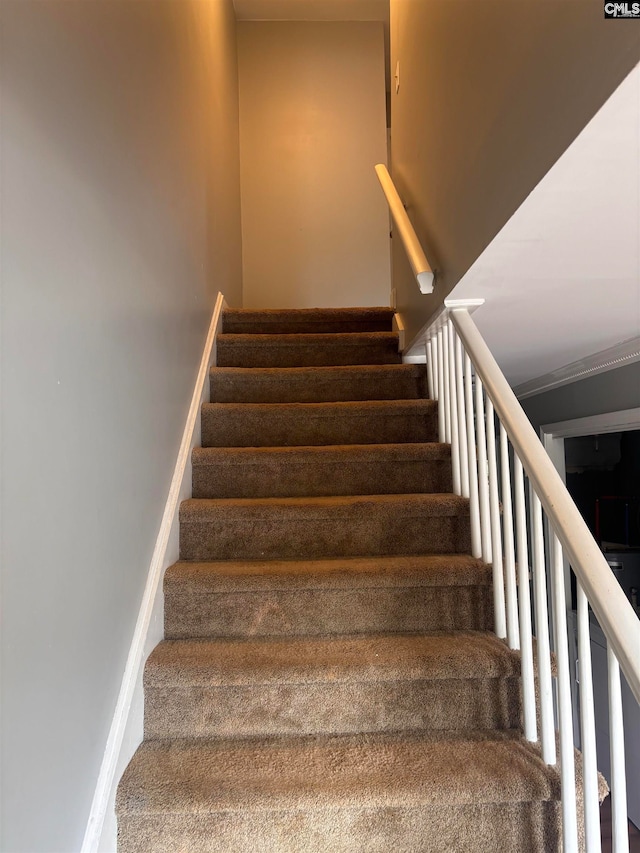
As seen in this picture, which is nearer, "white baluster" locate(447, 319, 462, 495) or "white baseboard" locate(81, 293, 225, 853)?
"white baseboard" locate(81, 293, 225, 853)

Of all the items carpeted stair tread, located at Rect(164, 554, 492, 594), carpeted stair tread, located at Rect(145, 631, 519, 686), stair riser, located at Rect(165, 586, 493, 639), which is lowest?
carpeted stair tread, located at Rect(145, 631, 519, 686)

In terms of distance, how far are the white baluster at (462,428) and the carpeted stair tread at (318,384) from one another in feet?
1.87

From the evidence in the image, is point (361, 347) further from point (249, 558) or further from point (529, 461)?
point (529, 461)

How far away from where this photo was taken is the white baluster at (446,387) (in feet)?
6.44

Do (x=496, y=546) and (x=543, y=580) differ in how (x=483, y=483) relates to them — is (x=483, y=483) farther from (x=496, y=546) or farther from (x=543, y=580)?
(x=543, y=580)


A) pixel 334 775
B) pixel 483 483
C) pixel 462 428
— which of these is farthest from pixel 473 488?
→ pixel 334 775

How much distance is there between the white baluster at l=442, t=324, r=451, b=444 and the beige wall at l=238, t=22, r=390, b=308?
2113 millimetres

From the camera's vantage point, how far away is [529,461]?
49.3 inches

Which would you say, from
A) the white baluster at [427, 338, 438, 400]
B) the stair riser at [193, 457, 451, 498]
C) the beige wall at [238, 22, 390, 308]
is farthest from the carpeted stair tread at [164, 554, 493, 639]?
the beige wall at [238, 22, 390, 308]

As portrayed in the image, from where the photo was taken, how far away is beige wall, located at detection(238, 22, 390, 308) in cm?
395

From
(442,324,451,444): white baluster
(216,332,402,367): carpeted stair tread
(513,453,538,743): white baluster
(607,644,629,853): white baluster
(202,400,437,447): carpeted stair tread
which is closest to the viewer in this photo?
(607,644,629,853): white baluster

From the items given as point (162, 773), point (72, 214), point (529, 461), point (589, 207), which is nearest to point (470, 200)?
point (589, 207)

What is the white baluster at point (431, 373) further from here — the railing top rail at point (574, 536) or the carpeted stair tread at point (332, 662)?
the carpeted stair tread at point (332, 662)

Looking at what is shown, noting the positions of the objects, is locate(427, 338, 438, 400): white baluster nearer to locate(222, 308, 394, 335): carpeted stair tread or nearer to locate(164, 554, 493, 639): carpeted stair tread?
locate(222, 308, 394, 335): carpeted stair tread
